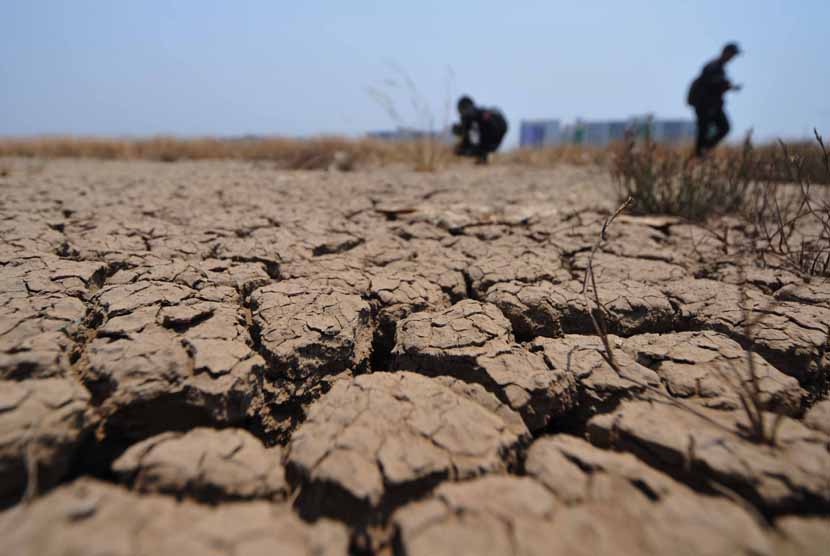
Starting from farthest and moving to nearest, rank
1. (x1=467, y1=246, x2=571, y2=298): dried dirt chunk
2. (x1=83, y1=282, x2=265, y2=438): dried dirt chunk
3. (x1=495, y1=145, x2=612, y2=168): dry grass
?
(x1=495, y1=145, x2=612, y2=168): dry grass
(x1=467, y1=246, x2=571, y2=298): dried dirt chunk
(x1=83, y1=282, x2=265, y2=438): dried dirt chunk

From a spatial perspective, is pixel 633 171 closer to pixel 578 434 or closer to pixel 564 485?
pixel 578 434

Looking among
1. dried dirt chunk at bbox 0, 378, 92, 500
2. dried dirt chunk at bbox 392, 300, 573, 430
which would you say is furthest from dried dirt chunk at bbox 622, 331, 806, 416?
dried dirt chunk at bbox 0, 378, 92, 500

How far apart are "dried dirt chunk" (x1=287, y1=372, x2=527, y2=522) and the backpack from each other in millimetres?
6691

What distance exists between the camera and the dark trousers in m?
5.74

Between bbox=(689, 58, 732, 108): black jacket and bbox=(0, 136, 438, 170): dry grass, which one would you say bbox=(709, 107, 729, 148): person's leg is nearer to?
bbox=(689, 58, 732, 108): black jacket

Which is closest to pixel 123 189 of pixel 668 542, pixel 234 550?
pixel 234 550

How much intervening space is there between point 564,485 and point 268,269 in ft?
4.48

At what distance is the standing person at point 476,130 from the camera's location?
6.82 metres

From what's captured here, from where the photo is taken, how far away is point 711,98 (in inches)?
223

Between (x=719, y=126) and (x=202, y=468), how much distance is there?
741cm

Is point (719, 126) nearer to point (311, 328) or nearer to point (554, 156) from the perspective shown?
point (554, 156)

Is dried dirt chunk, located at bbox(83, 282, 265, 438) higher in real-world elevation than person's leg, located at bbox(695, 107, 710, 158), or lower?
lower

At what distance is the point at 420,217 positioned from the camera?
2529 mm

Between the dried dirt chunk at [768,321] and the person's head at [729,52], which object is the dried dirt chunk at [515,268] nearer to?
the dried dirt chunk at [768,321]
